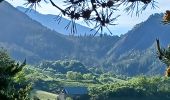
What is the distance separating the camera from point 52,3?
8445 mm

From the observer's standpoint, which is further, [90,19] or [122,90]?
[122,90]

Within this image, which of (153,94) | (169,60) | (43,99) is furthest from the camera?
(153,94)

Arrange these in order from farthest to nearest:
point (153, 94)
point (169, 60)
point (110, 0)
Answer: point (153, 94) < point (110, 0) < point (169, 60)

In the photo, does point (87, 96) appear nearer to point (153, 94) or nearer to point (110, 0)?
point (153, 94)

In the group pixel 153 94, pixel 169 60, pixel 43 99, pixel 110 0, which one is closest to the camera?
pixel 169 60

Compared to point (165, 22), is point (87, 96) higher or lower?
lower

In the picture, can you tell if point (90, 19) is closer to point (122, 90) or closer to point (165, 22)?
point (165, 22)

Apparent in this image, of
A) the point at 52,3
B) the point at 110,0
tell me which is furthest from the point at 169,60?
the point at 52,3

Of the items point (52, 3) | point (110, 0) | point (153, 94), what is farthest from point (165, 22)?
point (153, 94)

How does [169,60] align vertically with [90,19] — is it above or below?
below

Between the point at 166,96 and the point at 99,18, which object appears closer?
the point at 99,18

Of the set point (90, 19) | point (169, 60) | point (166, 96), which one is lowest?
point (166, 96)

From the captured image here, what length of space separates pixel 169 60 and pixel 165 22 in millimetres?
579

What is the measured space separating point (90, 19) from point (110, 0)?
450 millimetres
